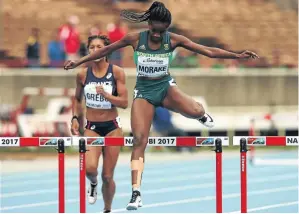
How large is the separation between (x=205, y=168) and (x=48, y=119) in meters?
3.80

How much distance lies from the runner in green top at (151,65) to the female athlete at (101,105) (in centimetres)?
76

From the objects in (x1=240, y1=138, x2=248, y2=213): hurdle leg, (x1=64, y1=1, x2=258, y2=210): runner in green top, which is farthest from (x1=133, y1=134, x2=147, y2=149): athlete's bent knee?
(x1=240, y1=138, x2=248, y2=213): hurdle leg

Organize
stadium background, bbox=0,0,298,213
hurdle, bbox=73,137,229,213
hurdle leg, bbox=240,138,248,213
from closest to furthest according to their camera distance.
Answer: hurdle, bbox=73,137,229,213 → hurdle leg, bbox=240,138,248,213 → stadium background, bbox=0,0,298,213

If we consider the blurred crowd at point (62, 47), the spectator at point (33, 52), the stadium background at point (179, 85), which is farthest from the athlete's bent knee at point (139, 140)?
the spectator at point (33, 52)

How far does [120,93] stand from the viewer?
1079 cm

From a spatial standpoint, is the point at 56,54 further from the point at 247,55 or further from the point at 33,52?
the point at 247,55

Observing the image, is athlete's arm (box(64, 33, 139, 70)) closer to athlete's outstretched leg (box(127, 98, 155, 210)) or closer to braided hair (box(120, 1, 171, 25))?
braided hair (box(120, 1, 171, 25))

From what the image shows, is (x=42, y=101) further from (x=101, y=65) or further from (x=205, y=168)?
(x=101, y=65)

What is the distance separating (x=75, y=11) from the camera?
27141 mm

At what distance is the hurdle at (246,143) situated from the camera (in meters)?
10.3

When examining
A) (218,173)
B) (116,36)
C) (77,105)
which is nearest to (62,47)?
(116,36)

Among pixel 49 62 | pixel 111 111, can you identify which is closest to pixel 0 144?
pixel 111 111

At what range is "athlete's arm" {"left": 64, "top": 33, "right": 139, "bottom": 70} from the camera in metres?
9.76

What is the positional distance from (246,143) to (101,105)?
4.89 feet
